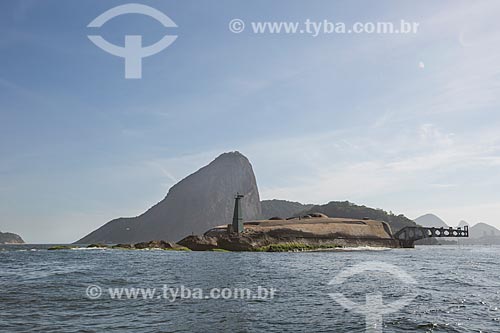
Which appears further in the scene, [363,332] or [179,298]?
[179,298]

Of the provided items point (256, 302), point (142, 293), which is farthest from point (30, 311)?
point (256, 302)

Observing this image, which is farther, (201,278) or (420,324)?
(201,278)

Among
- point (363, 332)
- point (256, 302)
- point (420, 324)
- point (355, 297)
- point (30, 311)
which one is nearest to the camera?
point (363, 332)

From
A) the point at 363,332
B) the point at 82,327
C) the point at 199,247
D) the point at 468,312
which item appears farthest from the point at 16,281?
the point at 199,247

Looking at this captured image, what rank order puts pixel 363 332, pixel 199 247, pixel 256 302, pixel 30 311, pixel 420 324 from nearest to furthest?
pixel 363 332
pixel 420 324
pixel 30 311
pixel 256 302
pixel 199 247

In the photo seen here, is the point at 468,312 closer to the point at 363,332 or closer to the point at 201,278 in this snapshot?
the point at 363,332

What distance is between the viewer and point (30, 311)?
1920 cm

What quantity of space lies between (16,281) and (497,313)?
30700 mm

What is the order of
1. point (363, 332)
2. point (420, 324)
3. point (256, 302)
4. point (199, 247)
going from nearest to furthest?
1. point (363, 332)
2. point (420, 324)
3. point (256, 302)
4. point (199, 247)

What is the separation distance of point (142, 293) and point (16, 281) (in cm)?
1276

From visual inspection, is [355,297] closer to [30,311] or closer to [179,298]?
[179,298]

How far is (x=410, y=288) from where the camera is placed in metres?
28.0

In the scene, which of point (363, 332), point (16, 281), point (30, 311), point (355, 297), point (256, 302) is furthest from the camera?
point (16, 281)

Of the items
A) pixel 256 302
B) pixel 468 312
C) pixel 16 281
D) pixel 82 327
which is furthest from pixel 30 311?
pixel 468 312
